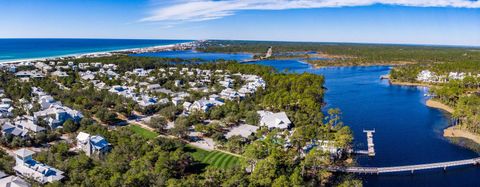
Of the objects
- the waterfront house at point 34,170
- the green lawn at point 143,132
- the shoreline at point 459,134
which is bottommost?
the shoreline at point 459,134

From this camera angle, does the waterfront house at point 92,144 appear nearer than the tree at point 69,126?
Yes

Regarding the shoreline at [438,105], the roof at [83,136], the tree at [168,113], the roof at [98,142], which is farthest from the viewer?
the shoreline at [438,105]

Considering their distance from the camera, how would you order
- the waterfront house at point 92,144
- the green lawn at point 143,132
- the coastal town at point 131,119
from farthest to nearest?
the green lawn at point 143,132 < the coastal town at point 131,119 < the waterfront house at point 92,144

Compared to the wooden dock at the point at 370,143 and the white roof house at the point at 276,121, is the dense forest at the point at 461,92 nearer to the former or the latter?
the wooden dock at the point at 370,143

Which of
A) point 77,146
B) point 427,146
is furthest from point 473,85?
point 77,146

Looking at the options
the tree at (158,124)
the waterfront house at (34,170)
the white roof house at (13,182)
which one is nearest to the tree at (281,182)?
the waterfront house at (34,170)

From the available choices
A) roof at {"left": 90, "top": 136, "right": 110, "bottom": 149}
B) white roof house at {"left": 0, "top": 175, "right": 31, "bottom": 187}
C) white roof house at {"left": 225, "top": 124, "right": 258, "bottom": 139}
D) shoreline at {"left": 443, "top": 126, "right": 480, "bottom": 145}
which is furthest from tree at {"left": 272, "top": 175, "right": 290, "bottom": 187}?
shoreline at {"left": 443, "top": 126, "right": 480, "bottom": 145}

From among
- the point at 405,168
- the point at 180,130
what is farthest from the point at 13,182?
the point at 405,168

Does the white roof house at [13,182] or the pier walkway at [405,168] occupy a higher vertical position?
the white roof house at [13,182]
